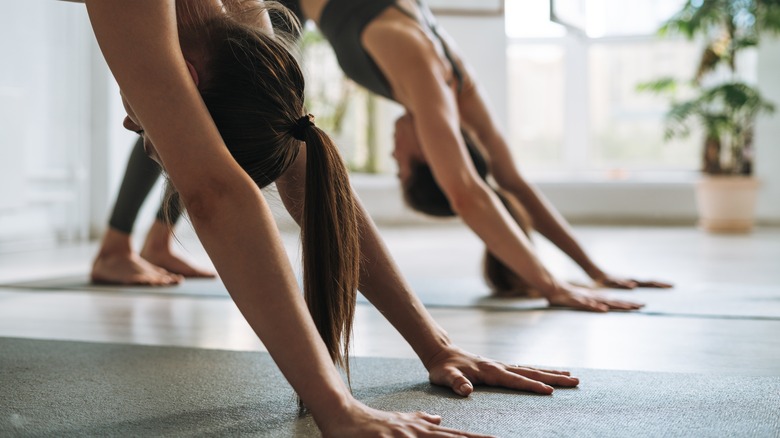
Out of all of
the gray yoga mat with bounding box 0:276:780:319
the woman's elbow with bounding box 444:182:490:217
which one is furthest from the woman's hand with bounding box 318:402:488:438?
the gray yoga mat with bounding box 0:276:780:319

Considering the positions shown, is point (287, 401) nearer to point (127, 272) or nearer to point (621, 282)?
point (621, 282)

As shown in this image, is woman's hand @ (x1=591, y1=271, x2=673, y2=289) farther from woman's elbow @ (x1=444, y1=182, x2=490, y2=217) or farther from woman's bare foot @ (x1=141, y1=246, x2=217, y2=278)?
woman's bare foot @ (x1=141, y1=246, x2=217, y2=278)

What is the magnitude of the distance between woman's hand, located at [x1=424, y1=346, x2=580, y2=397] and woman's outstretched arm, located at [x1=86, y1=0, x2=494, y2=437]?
0.28m

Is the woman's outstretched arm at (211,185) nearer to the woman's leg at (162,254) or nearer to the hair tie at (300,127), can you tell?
the hair tie at (300,127)

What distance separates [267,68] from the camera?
3.59 feet

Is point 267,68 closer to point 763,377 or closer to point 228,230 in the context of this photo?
point 228,230

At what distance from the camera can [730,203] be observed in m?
5.04

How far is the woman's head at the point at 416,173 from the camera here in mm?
2637

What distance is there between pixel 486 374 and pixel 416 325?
126mm

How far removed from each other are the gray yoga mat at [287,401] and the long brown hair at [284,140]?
168 millimetres

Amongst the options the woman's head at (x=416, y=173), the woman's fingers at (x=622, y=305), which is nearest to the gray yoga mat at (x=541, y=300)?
the woman's fingers at (x=622, y=305)

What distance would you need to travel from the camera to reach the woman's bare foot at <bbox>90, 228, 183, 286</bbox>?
9.05ft

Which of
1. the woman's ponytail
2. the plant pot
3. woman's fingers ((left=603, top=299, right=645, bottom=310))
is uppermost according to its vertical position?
the woman's ponytail

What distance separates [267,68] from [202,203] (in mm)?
209
